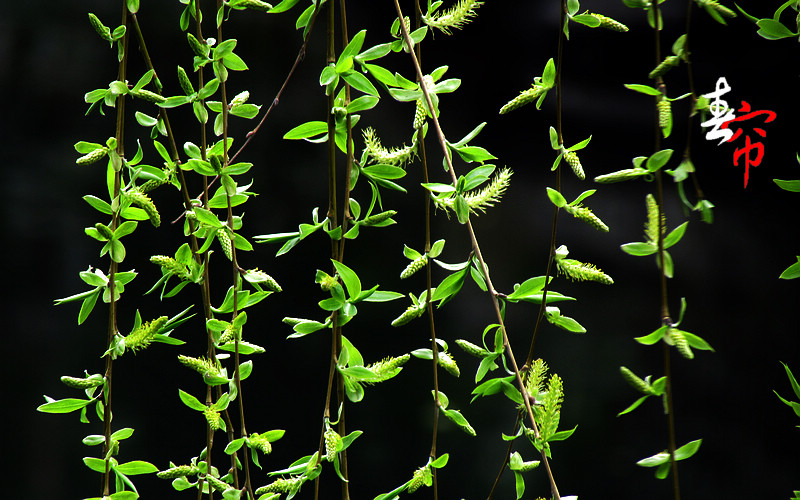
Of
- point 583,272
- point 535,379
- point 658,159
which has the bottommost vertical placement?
point 535,379

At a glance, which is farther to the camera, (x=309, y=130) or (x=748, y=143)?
(x=748, y=143)

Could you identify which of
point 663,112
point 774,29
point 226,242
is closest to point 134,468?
point 226,242

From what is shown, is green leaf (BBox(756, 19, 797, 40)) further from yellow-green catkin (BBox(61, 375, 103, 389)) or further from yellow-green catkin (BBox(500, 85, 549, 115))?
yellow-green catkin (BBox(61, 375, 103, 389))

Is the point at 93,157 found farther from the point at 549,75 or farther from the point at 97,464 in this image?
the point at 549,75

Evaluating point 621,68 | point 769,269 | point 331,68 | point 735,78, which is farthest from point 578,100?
point 331,68

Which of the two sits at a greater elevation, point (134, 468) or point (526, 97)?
point (526, 97)

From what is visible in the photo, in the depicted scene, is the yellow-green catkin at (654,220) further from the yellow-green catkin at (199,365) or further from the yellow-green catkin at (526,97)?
the yellow-green catkin at (199,365)

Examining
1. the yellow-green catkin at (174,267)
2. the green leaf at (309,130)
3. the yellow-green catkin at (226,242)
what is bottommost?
the yellow-green catkin at (174,267)

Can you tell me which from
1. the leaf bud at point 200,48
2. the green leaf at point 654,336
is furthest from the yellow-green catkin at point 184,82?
the green leaf at point 654,336

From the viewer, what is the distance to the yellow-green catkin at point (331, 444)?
1.79ft

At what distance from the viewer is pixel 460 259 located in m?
1.26

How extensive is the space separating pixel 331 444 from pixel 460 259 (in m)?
0.75

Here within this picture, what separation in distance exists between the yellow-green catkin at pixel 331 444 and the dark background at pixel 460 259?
2.24 ft

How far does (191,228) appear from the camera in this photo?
66cm
